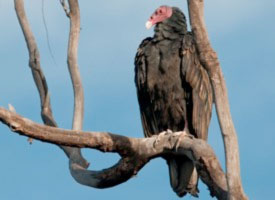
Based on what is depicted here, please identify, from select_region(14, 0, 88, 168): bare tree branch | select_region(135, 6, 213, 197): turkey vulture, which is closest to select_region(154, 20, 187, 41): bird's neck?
select_region(135, 6, 213, 197): turkey vulture

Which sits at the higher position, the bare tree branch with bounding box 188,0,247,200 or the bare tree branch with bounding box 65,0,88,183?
the bare tree branch with bounding box 65,0,88,183

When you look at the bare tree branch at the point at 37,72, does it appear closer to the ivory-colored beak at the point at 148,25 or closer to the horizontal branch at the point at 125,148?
the horizontal branch at the point at 125,148

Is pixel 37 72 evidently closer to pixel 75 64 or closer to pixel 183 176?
pixel 75 64

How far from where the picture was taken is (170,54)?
7875 mm

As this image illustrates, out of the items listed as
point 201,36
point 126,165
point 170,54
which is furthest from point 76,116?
point 201,36

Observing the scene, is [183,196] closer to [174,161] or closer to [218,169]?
[174,161]

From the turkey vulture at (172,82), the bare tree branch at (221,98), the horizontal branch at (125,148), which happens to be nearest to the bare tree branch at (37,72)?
the horizontal branch at (125,148)

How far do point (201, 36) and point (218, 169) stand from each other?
0.99 meters

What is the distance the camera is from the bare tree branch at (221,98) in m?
5.34

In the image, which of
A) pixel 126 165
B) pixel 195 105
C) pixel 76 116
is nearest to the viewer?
pixel 126 165

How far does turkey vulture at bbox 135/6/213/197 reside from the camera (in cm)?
783

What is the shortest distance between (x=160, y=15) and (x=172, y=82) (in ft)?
2.47

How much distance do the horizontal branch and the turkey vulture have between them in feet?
3.14

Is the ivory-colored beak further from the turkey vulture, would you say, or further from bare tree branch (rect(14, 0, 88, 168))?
bare tree branch (rect(14, 0, 88, 168))
